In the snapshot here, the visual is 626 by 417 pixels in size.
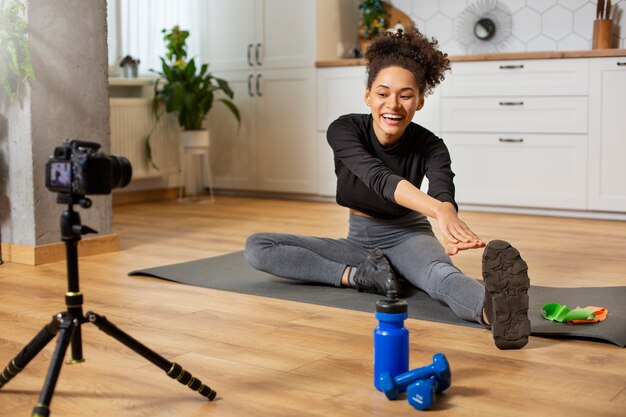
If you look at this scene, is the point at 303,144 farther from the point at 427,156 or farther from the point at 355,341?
the point at 355,341

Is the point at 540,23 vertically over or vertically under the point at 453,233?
over

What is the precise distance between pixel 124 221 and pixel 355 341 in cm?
272

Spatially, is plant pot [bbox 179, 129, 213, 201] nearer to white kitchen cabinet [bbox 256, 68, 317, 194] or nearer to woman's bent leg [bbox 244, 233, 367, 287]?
white kitchen cabinet [bbox 256, 68, 317, 194]

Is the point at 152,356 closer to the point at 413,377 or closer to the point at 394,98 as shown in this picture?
the point at 413,377

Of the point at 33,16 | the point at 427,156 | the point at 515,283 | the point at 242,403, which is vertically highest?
the point at 33,16

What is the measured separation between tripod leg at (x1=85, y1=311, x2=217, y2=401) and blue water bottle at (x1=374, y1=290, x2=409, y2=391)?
338 mm

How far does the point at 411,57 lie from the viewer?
2510 mm

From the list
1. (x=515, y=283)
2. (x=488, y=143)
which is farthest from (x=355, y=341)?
(x=488, y=143)

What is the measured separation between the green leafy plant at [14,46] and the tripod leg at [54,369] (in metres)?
1.96

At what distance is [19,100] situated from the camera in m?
3.33

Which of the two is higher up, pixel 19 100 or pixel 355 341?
pixel 19 100

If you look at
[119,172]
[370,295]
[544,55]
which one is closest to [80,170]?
[119,172]

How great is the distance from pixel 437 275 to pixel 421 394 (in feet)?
2.83

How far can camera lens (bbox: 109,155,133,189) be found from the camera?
5.10 feet
